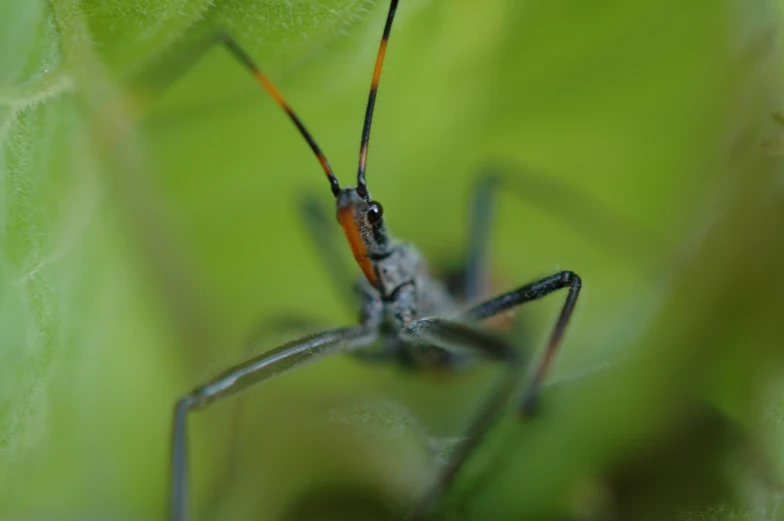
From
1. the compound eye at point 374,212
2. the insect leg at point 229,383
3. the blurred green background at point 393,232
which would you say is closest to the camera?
the blurred green background at point 393,232

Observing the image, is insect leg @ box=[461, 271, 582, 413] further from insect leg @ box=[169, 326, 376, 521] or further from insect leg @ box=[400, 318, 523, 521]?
insect leg @ box=[169, 326, 376, 521]

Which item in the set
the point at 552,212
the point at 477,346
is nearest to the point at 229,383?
the point at 477,346

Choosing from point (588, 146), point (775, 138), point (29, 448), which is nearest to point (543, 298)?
point (588, 146)

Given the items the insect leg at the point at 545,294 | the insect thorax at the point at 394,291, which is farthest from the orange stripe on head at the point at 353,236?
the insect leg at the point at 545,294

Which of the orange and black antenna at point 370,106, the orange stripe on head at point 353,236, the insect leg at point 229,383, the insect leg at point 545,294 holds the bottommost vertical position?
the insect leg at point 229,383

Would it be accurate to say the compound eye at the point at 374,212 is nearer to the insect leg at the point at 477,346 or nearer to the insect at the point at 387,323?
the insect at the point at 387,323

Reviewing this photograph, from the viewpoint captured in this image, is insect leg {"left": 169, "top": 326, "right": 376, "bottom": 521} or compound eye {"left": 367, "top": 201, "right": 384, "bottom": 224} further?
compound eye {"left": 367, "top": 201, "right": 384, "bottom": 224}

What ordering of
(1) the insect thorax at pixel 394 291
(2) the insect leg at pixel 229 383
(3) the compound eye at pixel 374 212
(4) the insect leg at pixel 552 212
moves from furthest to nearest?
(4) the insect leg at pixel 552 212, (1) the insect thorax at pixel 394 291, (3) the compound eye at pixel 374 212, (2) the insect leg at pixel 229 383

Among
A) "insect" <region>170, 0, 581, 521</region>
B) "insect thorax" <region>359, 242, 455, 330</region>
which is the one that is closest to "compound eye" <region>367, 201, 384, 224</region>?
"insect" <region>170, 0, 581, 521</region>
